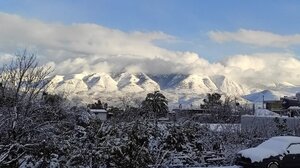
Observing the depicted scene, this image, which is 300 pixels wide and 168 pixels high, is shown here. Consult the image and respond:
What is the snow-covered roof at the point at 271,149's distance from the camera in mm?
21656

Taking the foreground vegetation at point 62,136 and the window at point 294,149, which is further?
the window at point 294,149

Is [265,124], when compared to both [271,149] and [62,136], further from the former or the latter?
[62,136]

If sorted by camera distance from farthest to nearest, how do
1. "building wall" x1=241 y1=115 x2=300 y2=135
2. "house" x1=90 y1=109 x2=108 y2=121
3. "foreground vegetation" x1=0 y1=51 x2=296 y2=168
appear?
"building wall" x1=241 y1=115 x2=300 y2=135 → "house" x1=90 y1=109 x2=108 y2=121 → "foreground vegetation" x1=0 y1=51 x2=296 y2=168

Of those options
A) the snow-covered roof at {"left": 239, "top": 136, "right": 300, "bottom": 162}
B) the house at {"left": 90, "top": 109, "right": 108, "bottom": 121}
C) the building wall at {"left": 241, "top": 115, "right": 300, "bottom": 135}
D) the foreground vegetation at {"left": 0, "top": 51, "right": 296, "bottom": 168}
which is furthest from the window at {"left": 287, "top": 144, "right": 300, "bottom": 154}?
the building wall at {"left": 241, "top": 115, "right": 300, "bottom": 135}

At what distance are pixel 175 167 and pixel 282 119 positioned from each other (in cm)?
2339

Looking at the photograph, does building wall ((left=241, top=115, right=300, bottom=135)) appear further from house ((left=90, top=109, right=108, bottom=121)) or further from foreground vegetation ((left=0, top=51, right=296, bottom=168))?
foreground vegetation ((left=0, top=51, right=296, bottom=168))

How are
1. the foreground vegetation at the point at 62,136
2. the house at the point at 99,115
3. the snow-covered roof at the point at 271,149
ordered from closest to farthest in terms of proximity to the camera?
the foreground vegetation at the point at 62,136 < the snow-covered roof at the point at 271,149 < the house at the point at 99,115

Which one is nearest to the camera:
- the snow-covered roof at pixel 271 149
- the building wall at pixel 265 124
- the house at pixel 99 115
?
the snow-covered roof at pixel 271 149

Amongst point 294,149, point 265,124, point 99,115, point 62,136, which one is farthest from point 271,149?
point 99,115

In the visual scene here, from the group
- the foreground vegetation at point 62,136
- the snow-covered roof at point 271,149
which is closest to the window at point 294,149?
the snow-covered roof at point 271,149

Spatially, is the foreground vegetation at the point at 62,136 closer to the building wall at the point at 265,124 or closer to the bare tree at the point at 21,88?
the bare tree at the point at 21,88

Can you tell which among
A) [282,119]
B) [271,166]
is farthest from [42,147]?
[282,119]

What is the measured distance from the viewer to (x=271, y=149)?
22.2m

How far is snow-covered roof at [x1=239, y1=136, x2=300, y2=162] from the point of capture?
21.7 metres
